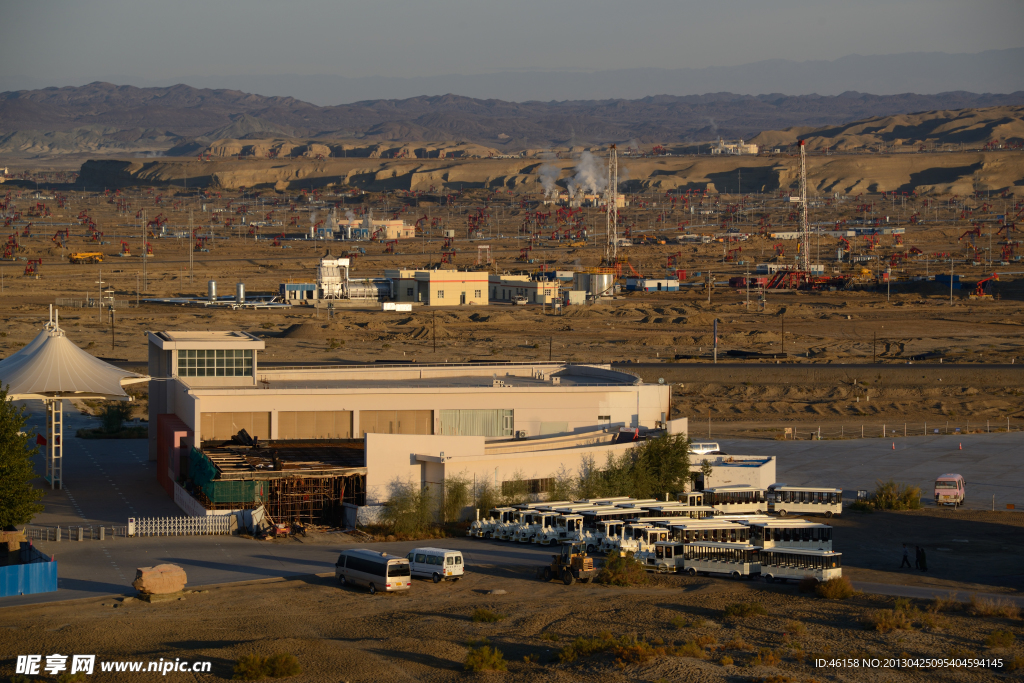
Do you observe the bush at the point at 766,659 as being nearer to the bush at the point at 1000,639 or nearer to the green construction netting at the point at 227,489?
the bush at the point at 1000,639

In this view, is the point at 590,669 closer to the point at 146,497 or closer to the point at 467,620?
the point at 467,620

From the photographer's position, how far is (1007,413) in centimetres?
4966

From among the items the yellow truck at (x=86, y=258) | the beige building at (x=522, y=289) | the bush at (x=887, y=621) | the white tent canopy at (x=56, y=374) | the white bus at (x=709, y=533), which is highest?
the yellow truck at (x=86, y=258)

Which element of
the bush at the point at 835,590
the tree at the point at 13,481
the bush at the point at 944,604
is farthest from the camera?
the tree at the point at 13,481

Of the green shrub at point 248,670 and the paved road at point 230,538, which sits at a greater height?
the paved road at point 230,538

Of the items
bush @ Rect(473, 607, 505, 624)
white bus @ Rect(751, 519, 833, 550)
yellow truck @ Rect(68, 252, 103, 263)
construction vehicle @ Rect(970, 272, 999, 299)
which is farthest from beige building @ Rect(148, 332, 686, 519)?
yellow truck @ Rect(68, 252, 103, 263)

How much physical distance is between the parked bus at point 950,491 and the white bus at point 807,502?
3.07 metres

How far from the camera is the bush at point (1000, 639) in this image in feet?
63.1

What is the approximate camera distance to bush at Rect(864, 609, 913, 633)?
66.2ft

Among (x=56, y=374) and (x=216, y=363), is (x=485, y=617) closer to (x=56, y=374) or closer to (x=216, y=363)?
(x=216, y=363)

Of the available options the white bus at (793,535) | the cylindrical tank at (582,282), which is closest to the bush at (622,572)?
the white bus at (793,535)

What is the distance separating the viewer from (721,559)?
81.9 feet

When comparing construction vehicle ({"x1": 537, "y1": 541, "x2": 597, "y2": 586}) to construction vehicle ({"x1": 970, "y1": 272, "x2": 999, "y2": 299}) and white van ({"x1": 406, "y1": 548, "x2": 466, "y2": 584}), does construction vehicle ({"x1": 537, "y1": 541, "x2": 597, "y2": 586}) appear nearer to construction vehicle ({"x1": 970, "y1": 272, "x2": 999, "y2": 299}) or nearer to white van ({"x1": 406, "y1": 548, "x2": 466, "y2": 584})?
white van ({"x1": 406, "y1": 548, "x2": 466, "y2": 584})

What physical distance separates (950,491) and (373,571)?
732 inches
